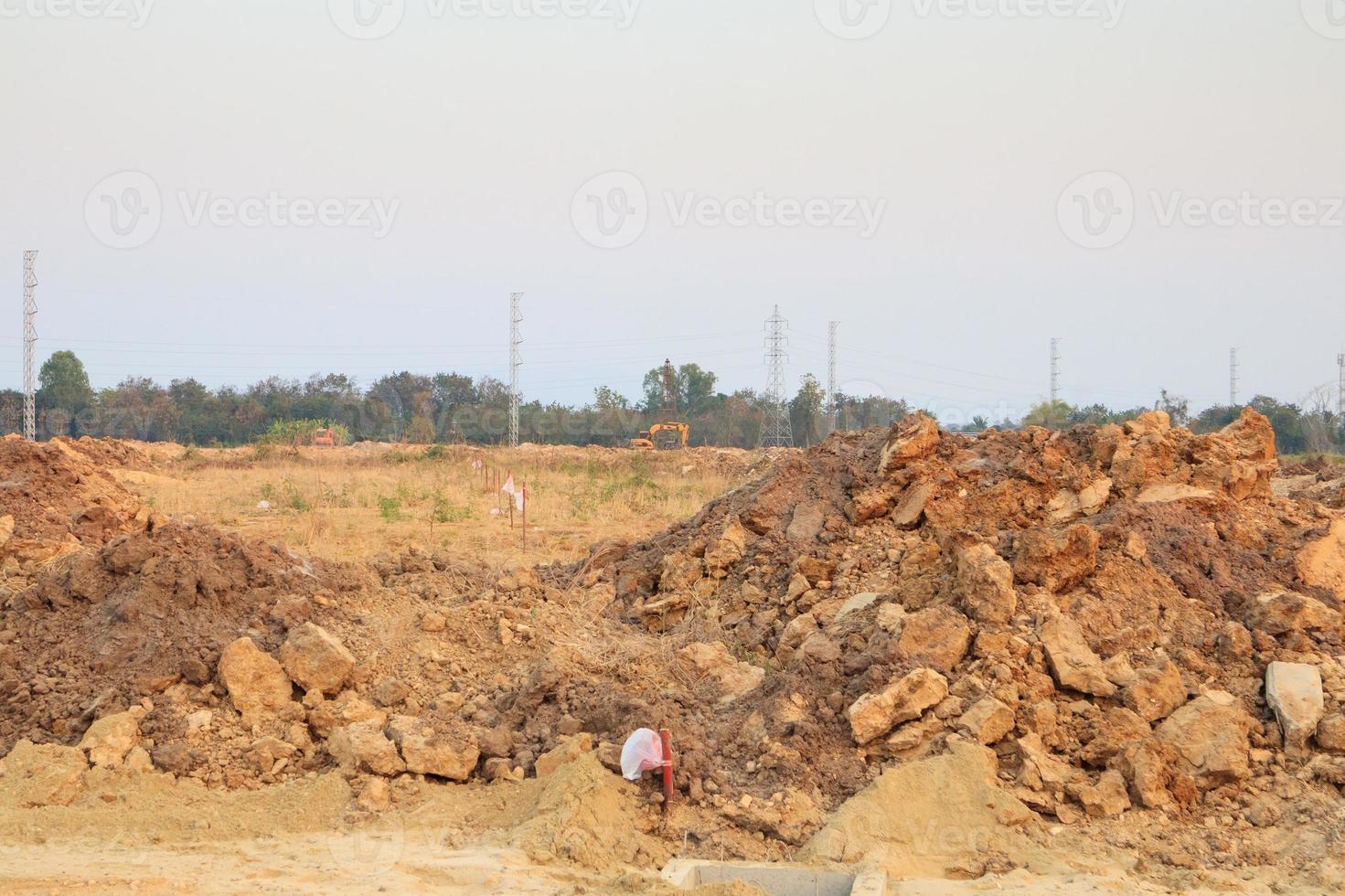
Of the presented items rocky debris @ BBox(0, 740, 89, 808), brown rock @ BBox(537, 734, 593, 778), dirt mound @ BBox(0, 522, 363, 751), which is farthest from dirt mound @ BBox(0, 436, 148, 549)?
brown rock @ BBox(537, 734, 593, 778)

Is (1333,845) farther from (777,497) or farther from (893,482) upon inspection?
(777,497)

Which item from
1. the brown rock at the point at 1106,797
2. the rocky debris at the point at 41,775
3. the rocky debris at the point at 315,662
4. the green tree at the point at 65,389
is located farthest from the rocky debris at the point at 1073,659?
the green tree at the point at 65,389

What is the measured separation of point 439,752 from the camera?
599 centimetres

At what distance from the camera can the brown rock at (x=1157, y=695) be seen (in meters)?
5.74

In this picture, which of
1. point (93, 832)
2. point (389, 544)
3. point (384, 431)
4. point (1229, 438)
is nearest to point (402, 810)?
point (93, 832)

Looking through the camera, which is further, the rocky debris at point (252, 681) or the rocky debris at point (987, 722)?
the rocky debris at point (252, 681)

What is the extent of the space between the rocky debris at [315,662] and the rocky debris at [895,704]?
3.03 m

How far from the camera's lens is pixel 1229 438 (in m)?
8.87

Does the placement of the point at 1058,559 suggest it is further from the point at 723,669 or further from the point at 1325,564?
the point at 723,669

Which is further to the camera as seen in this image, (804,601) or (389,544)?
(389,544)

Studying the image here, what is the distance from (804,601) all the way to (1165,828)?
309 cm

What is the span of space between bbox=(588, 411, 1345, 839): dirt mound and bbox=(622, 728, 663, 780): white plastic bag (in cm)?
Result: 48

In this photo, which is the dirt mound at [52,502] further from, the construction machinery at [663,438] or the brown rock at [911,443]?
the construction machinery at [663,438]

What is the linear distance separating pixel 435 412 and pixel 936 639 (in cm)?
4954
